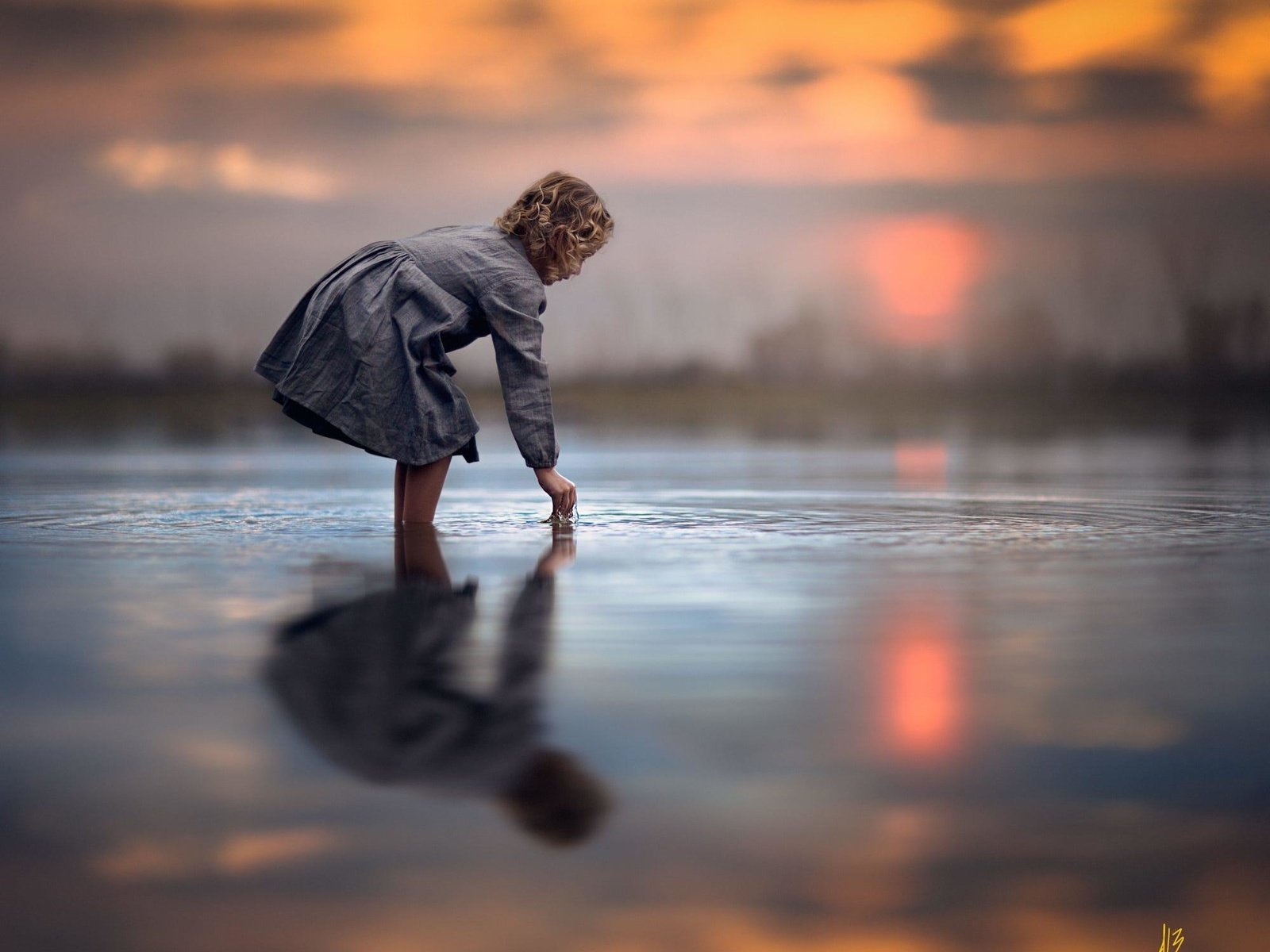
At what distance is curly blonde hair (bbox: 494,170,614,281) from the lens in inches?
Result: 227

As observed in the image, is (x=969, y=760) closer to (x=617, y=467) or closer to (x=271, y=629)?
(x=271, y=629)

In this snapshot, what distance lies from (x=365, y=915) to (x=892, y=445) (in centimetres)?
1453

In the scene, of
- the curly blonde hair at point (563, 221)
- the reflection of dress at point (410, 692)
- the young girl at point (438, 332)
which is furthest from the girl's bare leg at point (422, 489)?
the reflection of dress at point (410, 692)

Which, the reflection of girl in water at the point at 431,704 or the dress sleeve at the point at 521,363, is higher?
the dress sleeve at the point at 521,363

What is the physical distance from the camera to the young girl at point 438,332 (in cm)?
573

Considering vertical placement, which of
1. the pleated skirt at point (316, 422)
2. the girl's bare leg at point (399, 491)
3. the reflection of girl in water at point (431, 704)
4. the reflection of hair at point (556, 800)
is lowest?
the reflection of hair at point (556, 800)

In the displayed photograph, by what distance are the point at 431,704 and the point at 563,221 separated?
3303 mm

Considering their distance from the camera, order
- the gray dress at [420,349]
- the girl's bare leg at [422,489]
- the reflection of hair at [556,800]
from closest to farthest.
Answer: the reflection of hair at [556,800] → the gray dress at [420,349] → the girl's bare leg at [422,489]

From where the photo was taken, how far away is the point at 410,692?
9.37ft

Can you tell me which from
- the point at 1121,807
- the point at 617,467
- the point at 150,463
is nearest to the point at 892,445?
the point at 617,467

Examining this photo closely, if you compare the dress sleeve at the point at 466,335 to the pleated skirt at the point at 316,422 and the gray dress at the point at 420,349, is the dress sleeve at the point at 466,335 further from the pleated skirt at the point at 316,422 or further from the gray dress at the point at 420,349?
the pleated skirt at the point at 316,422

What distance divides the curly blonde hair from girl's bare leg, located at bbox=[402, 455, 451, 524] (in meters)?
0.87

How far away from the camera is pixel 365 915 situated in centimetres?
174

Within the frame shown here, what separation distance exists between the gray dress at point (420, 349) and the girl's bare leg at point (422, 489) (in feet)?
0.92
